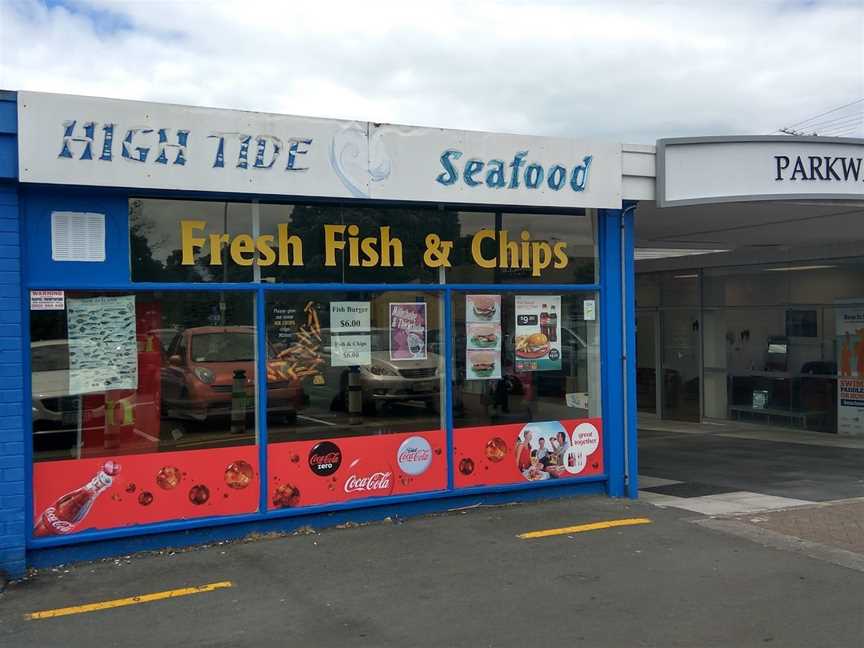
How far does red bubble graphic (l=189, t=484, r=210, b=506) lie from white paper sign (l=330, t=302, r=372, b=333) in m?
1.84

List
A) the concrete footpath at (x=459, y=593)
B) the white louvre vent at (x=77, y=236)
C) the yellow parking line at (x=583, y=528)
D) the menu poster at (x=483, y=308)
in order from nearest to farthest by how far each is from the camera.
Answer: the concrete footpath at (x=459, y=593)
the white louvre vent at (x=77, y=236)
the yellow parking line at (x=583, y=528)
the menu poster at (x=483, y=308)

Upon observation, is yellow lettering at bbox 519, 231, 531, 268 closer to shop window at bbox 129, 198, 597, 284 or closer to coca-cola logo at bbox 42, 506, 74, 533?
shop window at bbox 129, 198, 597, 284

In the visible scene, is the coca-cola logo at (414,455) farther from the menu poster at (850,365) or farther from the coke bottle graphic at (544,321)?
the menu poster at (850,365)

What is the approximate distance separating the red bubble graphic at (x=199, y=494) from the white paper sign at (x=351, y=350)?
1.64 meters

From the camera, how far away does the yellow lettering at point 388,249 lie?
26.3ft

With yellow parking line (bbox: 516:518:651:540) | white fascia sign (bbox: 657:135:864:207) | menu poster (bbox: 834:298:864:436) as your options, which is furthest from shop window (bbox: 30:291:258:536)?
menu poster (bbox: 834:298:864:436)

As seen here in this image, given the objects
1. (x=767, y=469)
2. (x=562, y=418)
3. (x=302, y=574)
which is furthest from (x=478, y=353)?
(x=767, y=469)

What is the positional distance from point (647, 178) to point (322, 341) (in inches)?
151

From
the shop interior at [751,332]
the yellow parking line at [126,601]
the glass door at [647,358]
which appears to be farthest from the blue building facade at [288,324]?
the glass door at [647,358]

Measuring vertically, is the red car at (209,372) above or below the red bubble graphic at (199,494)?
above

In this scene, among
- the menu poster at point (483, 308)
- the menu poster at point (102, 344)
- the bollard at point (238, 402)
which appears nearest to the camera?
the menu poster at point (102, 344)

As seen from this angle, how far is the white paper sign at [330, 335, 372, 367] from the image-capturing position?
26.1 ft

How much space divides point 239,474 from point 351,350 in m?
1.57

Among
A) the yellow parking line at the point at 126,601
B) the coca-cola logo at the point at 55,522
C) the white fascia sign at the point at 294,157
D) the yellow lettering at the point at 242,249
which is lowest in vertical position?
the yellow parking line at the point at 126,601
